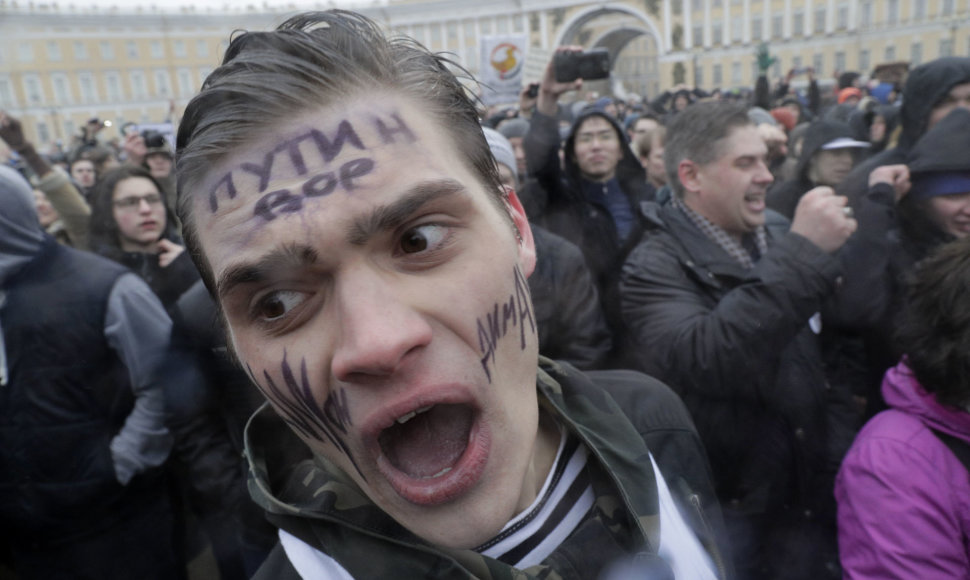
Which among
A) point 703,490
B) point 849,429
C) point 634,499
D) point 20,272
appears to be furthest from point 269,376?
point 849,429

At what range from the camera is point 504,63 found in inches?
297

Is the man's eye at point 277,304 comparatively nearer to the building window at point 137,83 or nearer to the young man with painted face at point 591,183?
the young man with painted face at point 591,183

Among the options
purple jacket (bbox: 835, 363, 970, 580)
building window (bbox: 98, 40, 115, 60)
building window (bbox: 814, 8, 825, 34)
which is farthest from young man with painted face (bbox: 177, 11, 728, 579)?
building window (bbox: 814, 8, 825, 34)

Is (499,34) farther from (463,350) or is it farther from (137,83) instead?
(463,350)

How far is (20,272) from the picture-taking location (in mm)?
2322

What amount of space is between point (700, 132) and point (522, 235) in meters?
1.80

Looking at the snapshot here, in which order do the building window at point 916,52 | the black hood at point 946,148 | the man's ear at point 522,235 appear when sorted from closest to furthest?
the man's ear at point 522,235 < the black hood at point 946,148 < the building window at point 916,52

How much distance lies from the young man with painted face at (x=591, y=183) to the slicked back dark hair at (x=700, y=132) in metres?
0.68

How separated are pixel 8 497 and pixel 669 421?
8.02ft

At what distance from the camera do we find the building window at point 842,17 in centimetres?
3900

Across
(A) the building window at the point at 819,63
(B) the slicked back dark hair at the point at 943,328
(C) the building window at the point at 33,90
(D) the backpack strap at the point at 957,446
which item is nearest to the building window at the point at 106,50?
(C) the building window at the point at 33,90

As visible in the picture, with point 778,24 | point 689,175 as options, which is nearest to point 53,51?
point 689,175

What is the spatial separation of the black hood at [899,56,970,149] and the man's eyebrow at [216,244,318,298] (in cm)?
392

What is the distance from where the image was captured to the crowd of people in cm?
96
